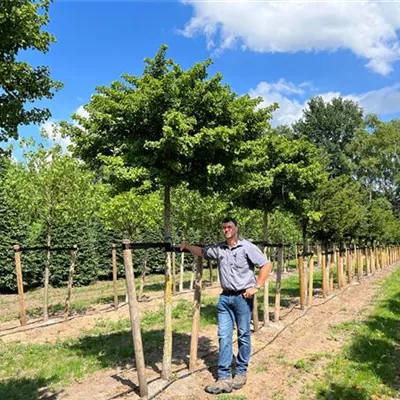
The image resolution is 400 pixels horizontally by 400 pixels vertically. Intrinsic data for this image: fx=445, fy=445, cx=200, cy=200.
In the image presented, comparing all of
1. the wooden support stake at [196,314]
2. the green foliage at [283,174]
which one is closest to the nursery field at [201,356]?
the wooden support stake at [196,314]

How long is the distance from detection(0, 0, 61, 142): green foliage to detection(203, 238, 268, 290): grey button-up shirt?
3.08 metres

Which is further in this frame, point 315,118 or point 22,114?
→ point 315,118

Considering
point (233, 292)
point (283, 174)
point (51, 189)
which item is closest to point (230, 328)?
point (233, 292)

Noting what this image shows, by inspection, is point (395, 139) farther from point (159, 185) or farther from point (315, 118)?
point (159, 185)

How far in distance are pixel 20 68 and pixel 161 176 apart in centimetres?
216

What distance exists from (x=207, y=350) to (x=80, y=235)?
18.4 metres

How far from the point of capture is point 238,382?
595 centimetres

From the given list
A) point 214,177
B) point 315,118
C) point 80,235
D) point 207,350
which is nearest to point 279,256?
point 207,350

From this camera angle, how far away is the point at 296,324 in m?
10.6

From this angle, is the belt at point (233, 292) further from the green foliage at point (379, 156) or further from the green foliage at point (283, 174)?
the green foliage at point (379, 156)

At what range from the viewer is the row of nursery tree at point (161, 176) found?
6027 mm

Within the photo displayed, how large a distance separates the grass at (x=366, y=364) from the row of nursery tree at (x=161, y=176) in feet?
9.62

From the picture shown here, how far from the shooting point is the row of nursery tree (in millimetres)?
6027

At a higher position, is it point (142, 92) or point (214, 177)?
point (142, 92)
